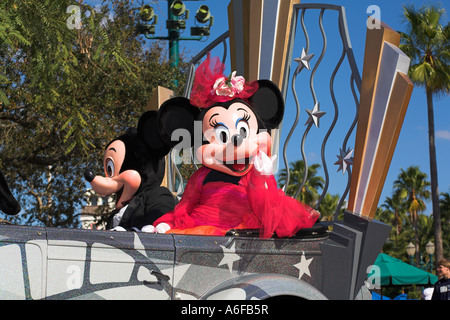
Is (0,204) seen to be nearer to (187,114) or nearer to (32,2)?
(187,114)

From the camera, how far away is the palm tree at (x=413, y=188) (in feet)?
103

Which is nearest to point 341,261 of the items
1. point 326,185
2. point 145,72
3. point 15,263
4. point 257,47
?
point 326,185

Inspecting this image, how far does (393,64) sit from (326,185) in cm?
114

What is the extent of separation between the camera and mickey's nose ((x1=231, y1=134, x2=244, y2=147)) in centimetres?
340

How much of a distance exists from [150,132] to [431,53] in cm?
1356

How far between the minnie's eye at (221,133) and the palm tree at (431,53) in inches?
514

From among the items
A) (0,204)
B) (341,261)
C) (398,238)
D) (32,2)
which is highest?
(32,2)

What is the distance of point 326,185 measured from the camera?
13.5 ft

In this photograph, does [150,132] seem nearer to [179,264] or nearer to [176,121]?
[176,121]

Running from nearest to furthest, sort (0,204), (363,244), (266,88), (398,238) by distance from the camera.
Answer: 1. (0,204)
2. (363,244)
3. (266,88)
4. (398,238)

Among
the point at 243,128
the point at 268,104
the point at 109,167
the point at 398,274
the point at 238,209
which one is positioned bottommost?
the point at 398,274

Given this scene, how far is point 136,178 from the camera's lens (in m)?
4.05

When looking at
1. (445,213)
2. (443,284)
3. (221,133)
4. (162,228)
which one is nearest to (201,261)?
(162,228)

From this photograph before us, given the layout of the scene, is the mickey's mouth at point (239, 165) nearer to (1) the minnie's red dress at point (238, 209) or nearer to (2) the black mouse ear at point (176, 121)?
(1) the minnie's red dress at point (238, 209)
